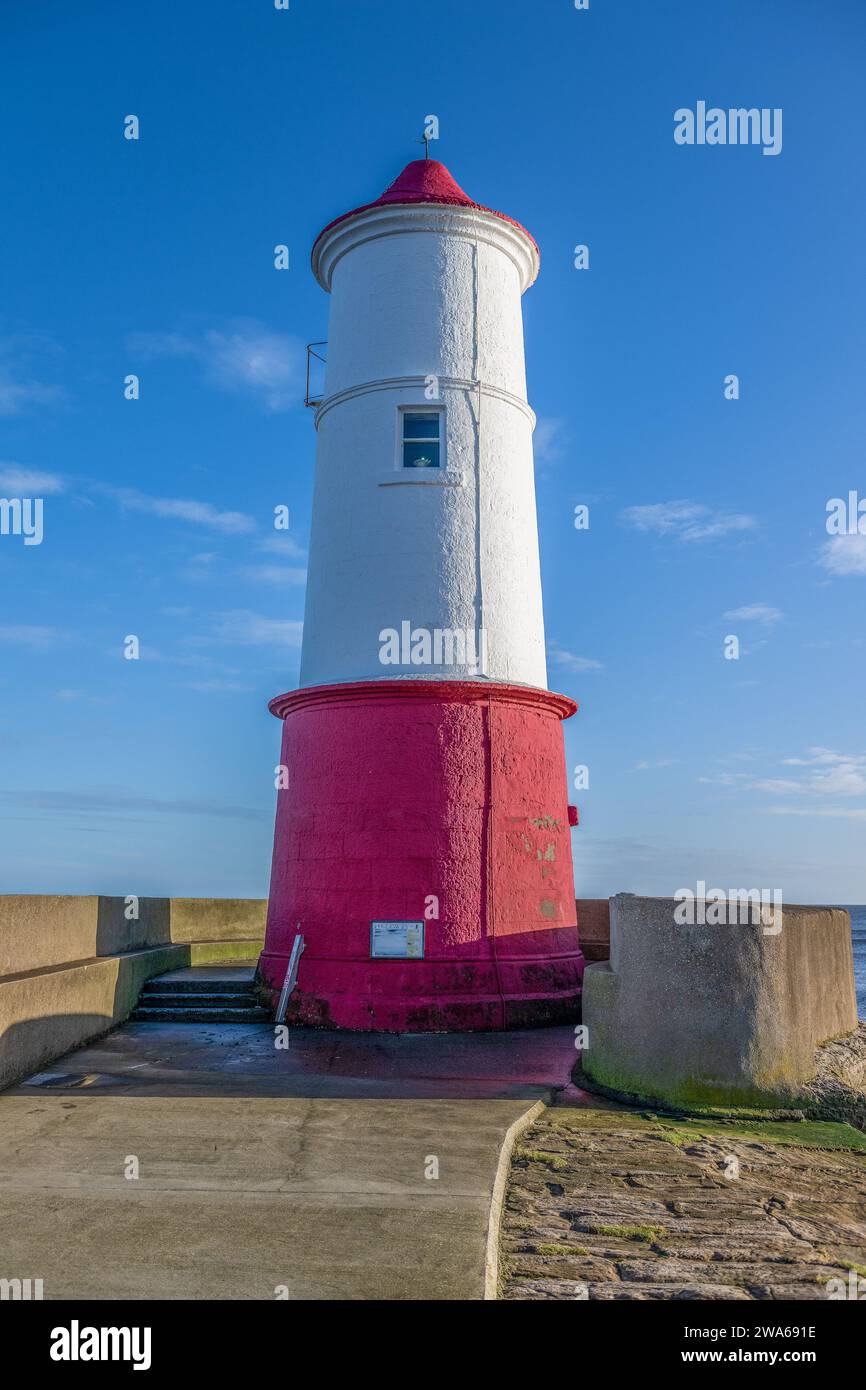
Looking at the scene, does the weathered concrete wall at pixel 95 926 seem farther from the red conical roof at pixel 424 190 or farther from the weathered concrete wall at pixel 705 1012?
the red conical roof at pixel 424 190

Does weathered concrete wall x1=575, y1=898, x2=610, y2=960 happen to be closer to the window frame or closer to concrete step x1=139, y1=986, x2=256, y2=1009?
concrete step x1=139, y1=986, x2=256, y2=1009

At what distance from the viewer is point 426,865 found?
11445 millimetres

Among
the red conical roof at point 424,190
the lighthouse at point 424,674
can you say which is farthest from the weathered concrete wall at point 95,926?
the red conical roof at point 424,190

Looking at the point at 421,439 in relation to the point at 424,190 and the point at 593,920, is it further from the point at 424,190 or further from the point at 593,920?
the point at 593,920

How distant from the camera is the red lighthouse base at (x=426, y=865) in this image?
442 inches

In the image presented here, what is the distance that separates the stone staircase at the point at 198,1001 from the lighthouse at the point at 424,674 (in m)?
0.44

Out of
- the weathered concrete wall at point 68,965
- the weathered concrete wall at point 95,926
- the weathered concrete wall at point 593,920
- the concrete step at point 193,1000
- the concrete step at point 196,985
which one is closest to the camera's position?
the weathered concrete wall at point 68,965

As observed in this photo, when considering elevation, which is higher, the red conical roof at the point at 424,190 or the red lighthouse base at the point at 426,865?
the red conical roof at the point at 424,190

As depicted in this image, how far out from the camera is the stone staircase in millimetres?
11773

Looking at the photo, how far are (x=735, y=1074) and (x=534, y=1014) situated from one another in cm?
403

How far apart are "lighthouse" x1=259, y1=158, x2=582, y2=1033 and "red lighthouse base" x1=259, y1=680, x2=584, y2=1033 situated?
0.02m

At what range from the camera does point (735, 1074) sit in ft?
24.5
